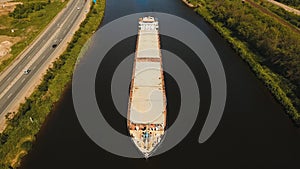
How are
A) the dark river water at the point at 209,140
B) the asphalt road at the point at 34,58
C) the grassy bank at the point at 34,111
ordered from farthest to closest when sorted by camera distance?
the asphalt road at the point at 34,58
the grassy bank at the point at 34,111
the dark river water at the point at 209,140

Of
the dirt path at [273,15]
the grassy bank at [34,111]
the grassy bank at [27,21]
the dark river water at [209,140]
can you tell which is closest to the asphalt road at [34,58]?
the grassy bank at [27,21]

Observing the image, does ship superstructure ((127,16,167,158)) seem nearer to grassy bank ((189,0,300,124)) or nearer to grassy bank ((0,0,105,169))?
grassy bank ((0,0,105,169))

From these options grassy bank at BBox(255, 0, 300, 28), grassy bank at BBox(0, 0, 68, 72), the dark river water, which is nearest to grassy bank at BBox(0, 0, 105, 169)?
the dark river water

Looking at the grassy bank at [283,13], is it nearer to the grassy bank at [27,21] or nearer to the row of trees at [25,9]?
the grassy bank at [27,21]

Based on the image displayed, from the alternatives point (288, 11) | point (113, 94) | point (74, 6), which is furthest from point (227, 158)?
point (74, 6)

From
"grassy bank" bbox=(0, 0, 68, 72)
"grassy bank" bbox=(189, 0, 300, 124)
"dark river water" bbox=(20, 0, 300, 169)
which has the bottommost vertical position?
"dark river water" bbox=(20, 0, 300, 169)

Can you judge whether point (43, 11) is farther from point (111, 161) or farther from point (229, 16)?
point (111, 161)


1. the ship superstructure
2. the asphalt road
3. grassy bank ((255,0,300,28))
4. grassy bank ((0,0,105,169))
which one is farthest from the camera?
grassy bank ((255,0,300,28))
